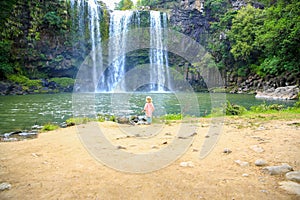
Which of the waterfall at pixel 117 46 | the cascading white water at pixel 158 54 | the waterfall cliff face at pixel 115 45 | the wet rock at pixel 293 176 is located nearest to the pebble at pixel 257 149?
the wet rock at pixel 293 176

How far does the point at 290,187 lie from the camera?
2592mm

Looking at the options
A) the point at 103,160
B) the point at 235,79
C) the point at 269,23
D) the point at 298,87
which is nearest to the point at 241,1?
the point at 235,79

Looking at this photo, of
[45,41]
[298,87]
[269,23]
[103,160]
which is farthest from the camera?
[45,41]

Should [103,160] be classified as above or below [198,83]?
below

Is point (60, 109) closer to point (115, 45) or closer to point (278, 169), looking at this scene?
point (278, 169)

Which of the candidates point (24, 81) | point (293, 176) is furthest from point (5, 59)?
point (293, 176)

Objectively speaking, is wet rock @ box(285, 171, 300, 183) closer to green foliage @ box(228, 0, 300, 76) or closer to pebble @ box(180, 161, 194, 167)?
pebble @ box(180, 161, 194, 167)

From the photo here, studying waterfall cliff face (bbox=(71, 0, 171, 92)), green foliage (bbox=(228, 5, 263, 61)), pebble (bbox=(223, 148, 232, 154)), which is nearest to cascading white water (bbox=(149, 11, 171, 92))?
Answer: waterfall cliff face (bbox=(71, 0, 171, 92))

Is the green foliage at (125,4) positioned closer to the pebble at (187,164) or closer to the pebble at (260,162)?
the pebble at (187,164)

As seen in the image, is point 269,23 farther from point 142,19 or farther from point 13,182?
point 13,182

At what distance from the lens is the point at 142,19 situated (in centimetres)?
3622

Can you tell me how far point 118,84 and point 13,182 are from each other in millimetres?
32404

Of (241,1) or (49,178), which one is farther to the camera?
(241,1)

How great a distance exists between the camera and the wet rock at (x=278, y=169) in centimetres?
306
